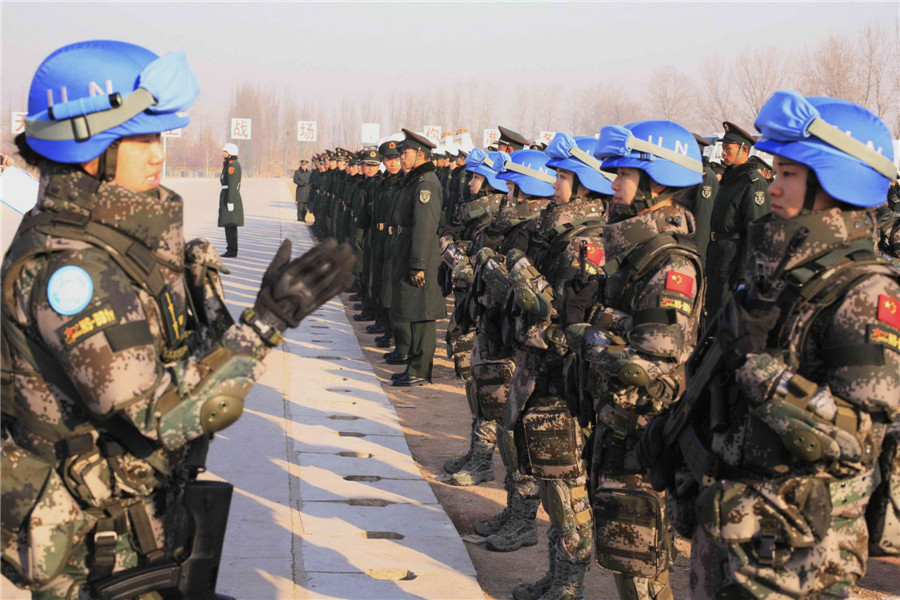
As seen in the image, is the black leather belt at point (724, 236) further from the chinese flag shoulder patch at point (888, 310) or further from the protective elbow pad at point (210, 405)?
the protective elbow pad at point (210, 405)

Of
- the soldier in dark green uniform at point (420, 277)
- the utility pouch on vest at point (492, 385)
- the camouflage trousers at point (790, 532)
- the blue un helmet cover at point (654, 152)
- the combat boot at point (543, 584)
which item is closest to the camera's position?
the camouflage trousers at point (790, 532)

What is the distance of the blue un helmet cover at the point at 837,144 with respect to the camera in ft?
9.00

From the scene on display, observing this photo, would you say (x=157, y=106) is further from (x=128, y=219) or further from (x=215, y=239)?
(x=215, y=239)

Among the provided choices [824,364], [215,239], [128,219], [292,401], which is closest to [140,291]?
[128,219]

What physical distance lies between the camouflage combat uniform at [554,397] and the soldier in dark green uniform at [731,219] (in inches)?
180

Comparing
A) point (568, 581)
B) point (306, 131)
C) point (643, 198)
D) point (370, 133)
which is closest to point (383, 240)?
point (568, 581)

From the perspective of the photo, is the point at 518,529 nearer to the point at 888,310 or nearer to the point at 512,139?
the point at 888,310

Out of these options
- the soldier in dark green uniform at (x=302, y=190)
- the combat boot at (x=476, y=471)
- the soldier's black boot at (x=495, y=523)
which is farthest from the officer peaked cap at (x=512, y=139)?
the soldier in dark green uniform at (x=302, y=190)

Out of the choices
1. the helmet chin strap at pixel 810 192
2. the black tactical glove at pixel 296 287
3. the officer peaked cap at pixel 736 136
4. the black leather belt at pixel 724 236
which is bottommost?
the black leather belt at pixel 724 236

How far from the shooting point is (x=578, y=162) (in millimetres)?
5207

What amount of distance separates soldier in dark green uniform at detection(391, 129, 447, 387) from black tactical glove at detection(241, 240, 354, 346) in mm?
6805

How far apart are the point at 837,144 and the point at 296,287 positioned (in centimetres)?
169

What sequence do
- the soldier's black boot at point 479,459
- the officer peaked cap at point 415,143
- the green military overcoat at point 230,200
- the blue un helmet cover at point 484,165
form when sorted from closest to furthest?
1. the soldier's black boot at point 479,459
2. the blue un helmet cover at point 484,165
3. the officer peaked cap at point 415,143
4. the green military overcoat at point 230,200

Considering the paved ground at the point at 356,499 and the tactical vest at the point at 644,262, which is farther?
the paved ground at the point at 356,499
